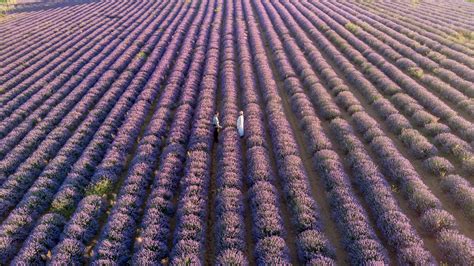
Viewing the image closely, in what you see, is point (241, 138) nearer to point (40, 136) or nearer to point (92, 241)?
point (92, 241)

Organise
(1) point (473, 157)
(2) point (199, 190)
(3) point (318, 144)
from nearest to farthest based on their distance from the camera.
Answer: (2) point (199, 190), (1) point (473, 157), (3) point (318, 144)

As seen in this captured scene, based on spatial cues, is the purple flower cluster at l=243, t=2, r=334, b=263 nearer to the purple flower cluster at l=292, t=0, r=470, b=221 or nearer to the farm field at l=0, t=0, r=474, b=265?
the farm field at l=0, t=0, r=474, b=265

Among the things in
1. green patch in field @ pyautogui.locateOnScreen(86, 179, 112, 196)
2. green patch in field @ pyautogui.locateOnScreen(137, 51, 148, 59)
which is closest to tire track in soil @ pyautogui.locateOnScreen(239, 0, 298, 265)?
green patch in field @ pyautogui.locateOnScreen(86, 179, 112, 196)

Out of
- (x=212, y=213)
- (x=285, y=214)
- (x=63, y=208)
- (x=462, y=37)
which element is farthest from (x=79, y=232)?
(x=462, y=37)

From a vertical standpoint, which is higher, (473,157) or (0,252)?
(473,157)

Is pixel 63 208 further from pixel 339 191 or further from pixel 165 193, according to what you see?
pixel 339 191

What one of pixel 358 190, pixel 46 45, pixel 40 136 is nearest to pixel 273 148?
pixel 358 190
